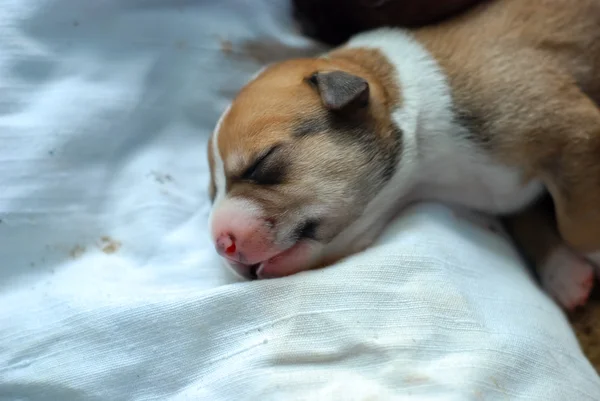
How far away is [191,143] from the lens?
7.25 feet

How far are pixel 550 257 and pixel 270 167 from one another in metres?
0.90

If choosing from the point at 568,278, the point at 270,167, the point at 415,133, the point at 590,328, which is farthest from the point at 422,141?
the point at 590,328

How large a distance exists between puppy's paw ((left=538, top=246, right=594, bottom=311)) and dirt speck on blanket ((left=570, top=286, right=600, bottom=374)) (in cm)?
4

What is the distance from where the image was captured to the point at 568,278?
6.08ft

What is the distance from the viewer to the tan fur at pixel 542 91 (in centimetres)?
176

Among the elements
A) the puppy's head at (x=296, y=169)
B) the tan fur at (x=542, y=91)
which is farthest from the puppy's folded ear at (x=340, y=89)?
the tan fur at (x=542, y=91)

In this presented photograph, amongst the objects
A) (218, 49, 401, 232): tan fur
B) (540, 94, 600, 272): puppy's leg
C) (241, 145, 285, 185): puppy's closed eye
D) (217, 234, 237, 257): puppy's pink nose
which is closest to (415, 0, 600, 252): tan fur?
(540, 94, 600, 272): puppy's leg

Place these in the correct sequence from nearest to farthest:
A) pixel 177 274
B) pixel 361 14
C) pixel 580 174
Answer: pixel 580 174, pixel 177 274, pixel 361 14

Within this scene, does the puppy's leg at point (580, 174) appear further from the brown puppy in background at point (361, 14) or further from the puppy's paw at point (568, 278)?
the brown puppy in background at point (361, 14)

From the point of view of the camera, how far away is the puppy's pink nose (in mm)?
1568

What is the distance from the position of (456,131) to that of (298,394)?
0.89 m

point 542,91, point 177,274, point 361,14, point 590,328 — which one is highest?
point 542,91

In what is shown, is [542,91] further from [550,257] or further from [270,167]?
[270,167]

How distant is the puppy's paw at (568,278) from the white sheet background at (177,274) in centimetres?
9
